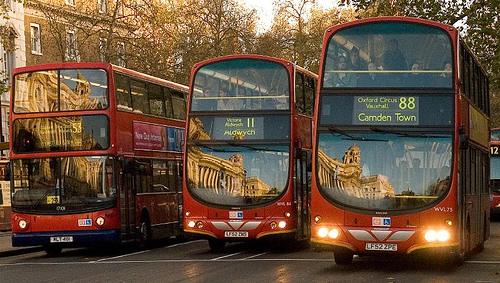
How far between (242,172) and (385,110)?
584 cm

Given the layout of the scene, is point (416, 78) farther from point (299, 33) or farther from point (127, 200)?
point (299, 33)

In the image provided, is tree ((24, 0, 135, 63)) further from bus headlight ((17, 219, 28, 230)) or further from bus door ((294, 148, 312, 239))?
bus door ((294, 148, 312, 239))

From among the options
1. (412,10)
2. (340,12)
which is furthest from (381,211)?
(340,12)

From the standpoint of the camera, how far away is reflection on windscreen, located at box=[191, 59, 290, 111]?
23.5 meters

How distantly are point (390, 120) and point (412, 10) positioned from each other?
13.9m

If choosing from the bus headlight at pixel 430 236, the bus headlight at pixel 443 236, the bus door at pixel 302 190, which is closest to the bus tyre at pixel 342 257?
the bus headlight at pixel 430 236

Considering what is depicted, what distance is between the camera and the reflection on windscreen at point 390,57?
1823cm

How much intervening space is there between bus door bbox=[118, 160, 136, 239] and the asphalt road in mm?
544

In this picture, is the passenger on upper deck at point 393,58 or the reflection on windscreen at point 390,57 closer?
the reflection on windscreen at point 390,57

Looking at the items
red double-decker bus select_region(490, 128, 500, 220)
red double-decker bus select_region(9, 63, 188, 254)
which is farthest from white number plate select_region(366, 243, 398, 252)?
red double-decker bus select_region(490, 128, 500, 220)

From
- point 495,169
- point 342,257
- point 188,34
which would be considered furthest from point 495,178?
point 342,257

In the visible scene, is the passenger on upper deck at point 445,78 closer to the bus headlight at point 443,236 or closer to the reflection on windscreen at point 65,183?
the bus headlight at point 443,236

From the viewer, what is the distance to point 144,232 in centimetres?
2662

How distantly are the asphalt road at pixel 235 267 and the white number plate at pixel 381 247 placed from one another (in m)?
0.38
